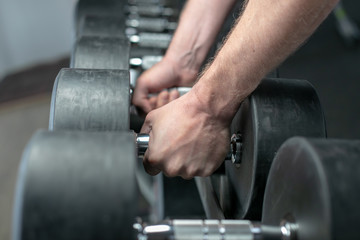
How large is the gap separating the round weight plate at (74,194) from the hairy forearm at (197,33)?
614 mm

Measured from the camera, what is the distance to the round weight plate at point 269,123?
769mm

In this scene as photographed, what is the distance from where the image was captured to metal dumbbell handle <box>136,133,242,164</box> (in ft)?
2.76

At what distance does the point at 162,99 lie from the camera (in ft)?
3.61

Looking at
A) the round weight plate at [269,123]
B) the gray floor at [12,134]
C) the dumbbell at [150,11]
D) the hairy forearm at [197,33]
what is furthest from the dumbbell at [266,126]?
the gray floor at [12,134]

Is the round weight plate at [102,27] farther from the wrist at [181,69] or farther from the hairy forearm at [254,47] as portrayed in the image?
the hairy forearm at [254,47]

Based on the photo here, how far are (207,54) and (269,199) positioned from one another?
1.86 feet

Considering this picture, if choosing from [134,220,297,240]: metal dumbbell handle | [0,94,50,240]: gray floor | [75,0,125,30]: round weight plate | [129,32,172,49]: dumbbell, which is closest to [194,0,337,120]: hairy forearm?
[134,220,297,240]: metal dumbbell handle

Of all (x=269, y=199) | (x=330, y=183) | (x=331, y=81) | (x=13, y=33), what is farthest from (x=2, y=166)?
(x=330, y=183)

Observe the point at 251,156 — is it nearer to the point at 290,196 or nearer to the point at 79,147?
the point at 290,196

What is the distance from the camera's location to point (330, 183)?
556 millimetres

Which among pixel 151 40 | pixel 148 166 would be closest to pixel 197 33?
pixel 151 40

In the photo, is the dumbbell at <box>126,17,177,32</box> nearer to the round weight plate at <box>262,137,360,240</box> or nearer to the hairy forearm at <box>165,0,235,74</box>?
the hairy forearm at <box>165,0,235,74</box>

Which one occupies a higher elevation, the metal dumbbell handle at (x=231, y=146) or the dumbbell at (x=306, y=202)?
the metal dumbbell handle at (x=231, y=146)

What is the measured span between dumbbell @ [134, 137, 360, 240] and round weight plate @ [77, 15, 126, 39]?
0.65 meters
